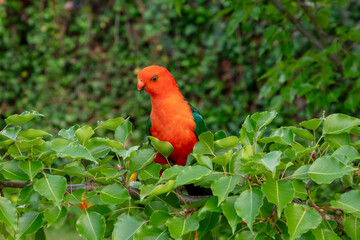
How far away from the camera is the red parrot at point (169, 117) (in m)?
1.51

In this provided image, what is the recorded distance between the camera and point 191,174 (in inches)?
33.3

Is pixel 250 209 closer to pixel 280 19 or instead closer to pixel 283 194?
pixel 283 194

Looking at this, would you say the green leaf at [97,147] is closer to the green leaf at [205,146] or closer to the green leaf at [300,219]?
the green leaf at [205,146]

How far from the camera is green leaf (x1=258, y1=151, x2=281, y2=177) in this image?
2.53 ft

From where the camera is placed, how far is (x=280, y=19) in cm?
238

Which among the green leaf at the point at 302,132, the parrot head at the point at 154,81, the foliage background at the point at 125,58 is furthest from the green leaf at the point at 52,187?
the foliage background at the point at 125,58

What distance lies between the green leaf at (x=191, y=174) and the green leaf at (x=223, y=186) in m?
0.03

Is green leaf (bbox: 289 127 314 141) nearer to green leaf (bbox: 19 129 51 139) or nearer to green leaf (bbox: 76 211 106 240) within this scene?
green leaf (bbox: 76 211 106 240)

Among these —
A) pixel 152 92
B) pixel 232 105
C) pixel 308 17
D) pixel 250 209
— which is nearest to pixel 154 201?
pixel 250 209

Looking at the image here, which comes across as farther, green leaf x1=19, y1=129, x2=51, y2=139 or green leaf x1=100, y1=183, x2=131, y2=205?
green leaf x1=19, y1=129, x2=51, y2=139

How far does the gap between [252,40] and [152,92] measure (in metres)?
2.63

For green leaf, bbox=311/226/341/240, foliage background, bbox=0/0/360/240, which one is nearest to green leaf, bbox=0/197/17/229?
green leaf, bbox=311/226/341/240

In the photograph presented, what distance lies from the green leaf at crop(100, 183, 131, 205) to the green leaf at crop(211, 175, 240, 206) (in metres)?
0.22

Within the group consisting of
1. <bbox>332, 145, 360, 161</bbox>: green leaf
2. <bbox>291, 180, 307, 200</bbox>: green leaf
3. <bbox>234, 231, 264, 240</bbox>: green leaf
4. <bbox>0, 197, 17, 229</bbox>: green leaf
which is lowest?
<bbox>234, 231, 264, 240</bbox>: green leaf
